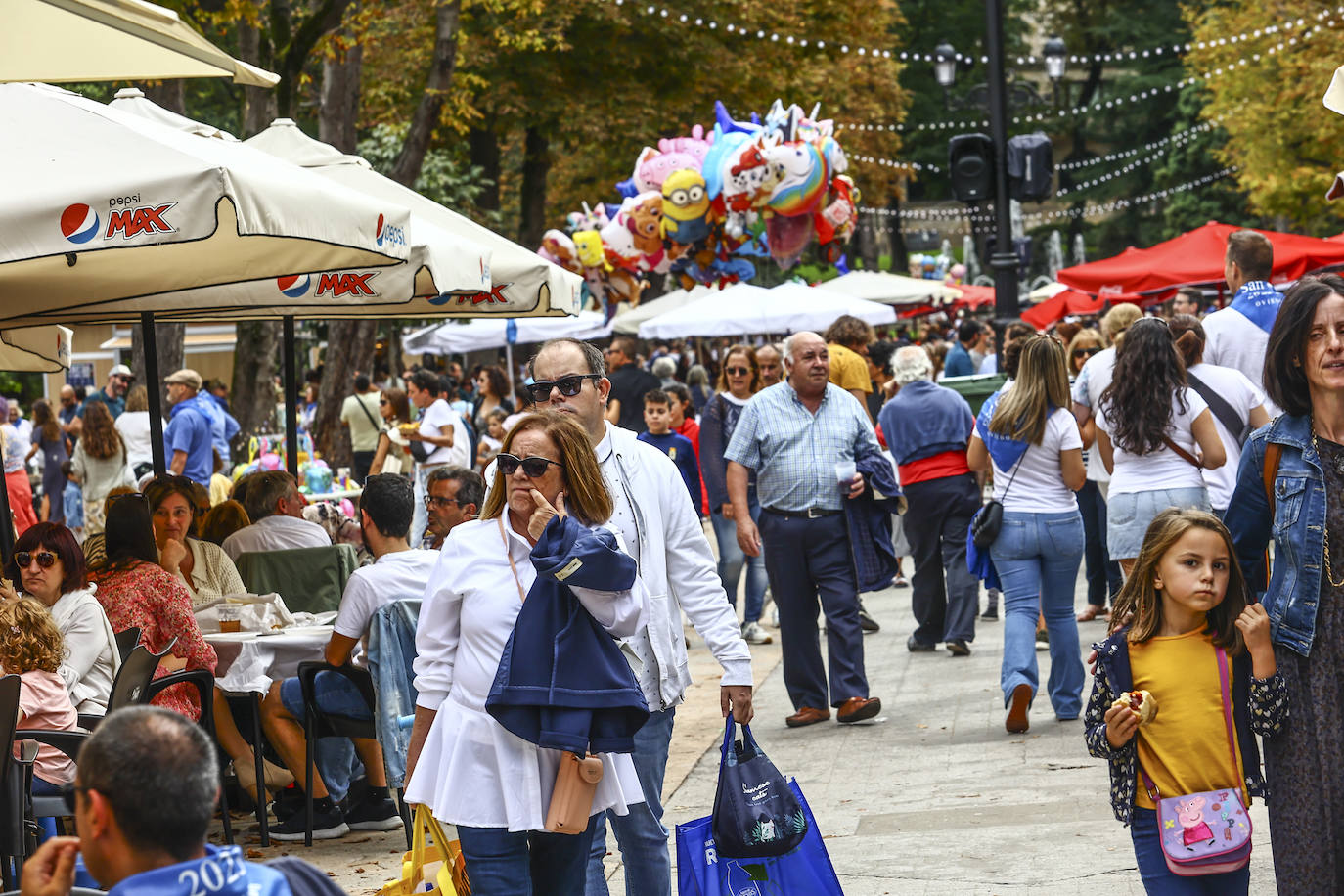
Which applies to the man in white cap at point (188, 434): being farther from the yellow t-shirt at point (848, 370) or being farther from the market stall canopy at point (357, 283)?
the yellow t-shirt at point (848, 370)

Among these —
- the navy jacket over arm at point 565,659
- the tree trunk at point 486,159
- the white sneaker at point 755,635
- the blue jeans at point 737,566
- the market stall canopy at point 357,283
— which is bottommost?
the white sneaker at point 755,635

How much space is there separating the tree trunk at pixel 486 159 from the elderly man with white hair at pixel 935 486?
22.0 meters

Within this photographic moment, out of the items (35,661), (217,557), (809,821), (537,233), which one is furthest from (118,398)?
(809,821)

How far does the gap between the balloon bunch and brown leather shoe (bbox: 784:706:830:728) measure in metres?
9.46

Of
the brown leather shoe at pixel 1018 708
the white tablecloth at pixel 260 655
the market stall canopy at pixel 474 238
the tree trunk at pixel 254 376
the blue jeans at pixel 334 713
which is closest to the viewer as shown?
the blue jeans at pixel 334 713

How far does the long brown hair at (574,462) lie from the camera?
4180mm

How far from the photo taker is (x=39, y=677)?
18.9 ft

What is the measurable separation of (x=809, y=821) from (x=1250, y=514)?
1447 mm

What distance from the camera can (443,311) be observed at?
9469 millimetres

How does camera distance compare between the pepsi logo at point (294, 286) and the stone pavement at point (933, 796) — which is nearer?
the stone pavement at point (933, 796)

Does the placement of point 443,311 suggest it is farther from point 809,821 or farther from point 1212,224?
point 1212,224

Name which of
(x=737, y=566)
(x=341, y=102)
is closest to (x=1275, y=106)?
(x=341, y=102)

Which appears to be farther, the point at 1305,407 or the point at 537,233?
the point at 537,233

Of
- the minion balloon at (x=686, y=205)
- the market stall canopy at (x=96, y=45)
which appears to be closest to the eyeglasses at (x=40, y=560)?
the market stall canopy at (x=96, y=45)
